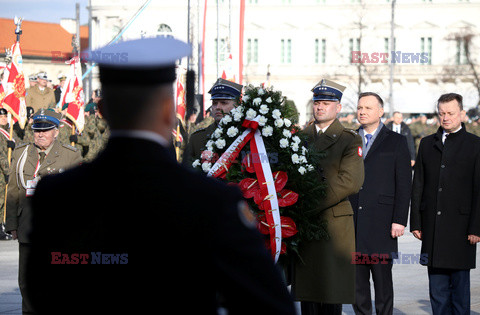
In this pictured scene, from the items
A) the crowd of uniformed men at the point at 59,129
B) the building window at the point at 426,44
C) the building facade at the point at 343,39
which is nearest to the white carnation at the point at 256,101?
the crowd of uniformed men at the point at 59,129

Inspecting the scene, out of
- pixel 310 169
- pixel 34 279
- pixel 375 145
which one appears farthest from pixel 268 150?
pixel 34 279

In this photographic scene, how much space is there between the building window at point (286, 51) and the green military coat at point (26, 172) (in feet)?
204

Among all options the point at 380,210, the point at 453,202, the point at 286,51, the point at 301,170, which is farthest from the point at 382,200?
the point at 286,51

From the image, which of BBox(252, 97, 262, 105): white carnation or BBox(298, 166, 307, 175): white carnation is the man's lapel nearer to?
BBox(298, 166, 307, 175): white carnation

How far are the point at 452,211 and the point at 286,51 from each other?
207 ft

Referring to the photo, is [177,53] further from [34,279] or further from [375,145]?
[375,145]

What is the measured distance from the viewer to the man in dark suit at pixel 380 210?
7.45 metres

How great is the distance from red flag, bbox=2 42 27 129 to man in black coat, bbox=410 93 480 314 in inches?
388

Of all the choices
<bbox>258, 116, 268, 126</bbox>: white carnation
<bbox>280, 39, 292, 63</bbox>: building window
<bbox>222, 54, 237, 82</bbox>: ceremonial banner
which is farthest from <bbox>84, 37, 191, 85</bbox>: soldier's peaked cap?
Result: <bbox>280, 39, 292, 63</bbox>: building window

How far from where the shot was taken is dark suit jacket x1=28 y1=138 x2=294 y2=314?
187 centimetres

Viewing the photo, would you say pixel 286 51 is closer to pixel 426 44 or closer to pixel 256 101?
pixel 426 44

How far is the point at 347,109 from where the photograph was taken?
192 feet

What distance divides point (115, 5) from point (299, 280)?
59911mm

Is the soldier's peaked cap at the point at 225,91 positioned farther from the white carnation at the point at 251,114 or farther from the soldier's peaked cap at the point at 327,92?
the white carnation at the point at 251,114
